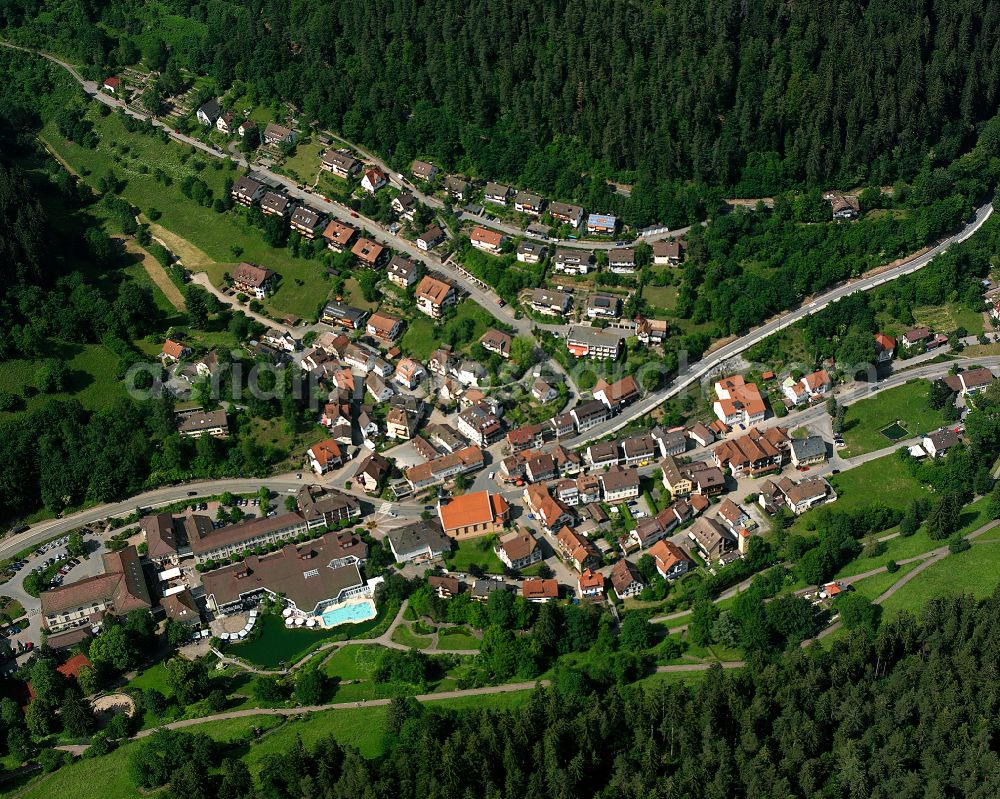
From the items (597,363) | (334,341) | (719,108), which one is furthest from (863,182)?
(334,341)

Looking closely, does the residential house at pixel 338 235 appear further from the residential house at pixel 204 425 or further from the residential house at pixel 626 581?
the residential house at pixel 626 581

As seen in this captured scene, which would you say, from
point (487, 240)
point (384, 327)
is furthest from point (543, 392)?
point (487, 240)

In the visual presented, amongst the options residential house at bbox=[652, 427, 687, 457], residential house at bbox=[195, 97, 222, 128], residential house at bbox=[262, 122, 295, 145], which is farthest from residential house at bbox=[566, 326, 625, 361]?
residential house at bbox=[195, 97, 222, 128]

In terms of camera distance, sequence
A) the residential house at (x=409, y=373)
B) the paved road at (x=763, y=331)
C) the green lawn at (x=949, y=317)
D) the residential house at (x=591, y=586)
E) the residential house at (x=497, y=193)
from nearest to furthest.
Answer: the residential house at (x=591, y=586)
the paved road at (x=763, y=331)
the green lawn at (x=949, y=317)
the residential house at (x=409, y=373)
the residential house at (x=497, y=193)

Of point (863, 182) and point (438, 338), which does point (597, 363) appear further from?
point (863, 182)

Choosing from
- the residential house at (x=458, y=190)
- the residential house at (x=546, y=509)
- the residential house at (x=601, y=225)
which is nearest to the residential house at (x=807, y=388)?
the residential house at (x=546, y=509)

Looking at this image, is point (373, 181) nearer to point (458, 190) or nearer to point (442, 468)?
point (458, 190)

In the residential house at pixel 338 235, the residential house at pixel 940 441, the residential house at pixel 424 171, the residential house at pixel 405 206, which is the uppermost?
the residential house at pixel 424 171
